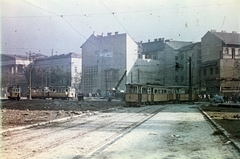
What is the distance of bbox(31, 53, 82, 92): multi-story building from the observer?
7075cm

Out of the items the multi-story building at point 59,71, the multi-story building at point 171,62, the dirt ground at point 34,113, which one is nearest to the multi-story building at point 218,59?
the multi-story building at point 171,62

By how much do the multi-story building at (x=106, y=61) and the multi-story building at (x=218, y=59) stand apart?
48.2ft

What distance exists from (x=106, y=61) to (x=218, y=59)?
23.1m

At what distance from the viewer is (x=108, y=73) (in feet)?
211

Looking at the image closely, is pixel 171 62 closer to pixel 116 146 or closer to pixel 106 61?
pixel 106 61

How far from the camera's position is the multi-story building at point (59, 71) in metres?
70.8

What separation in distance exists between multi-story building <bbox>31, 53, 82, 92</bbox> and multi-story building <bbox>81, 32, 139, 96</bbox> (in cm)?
495

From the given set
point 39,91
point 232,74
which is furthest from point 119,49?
point 232,74

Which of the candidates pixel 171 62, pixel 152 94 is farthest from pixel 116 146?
pixel 171 62

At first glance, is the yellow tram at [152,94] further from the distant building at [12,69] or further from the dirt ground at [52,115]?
the distant building at [12,69]

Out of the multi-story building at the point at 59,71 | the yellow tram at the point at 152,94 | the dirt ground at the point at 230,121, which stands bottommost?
the dirt ground at the point at 230,121

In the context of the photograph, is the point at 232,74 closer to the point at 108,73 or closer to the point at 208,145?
the point at 108,73

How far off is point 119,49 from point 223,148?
2209 inches

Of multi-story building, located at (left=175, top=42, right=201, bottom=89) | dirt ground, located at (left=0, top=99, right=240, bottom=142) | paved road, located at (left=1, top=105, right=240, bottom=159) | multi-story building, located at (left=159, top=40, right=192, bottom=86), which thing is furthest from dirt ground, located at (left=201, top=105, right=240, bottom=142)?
multi-story building, located at (left=159, top=40, right=192, bottom=86)
